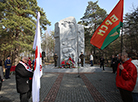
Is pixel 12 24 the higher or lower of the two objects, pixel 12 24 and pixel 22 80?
the higher

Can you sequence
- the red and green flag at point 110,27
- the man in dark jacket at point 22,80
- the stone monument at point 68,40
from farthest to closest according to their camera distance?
the stone monument at point 68,40
the red and green flag at point 110,27
the man in dark jacket at point 22,80

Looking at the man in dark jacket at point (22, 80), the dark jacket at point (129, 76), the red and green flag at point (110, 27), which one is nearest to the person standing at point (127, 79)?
the dark jacket at point (129, 76)

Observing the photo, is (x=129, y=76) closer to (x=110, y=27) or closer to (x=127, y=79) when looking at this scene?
(x=127, y=79)

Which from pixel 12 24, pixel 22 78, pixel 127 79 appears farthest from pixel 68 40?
pixel 127 79

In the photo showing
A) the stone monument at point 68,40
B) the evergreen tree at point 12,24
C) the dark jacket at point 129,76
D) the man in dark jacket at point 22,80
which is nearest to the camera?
the dark jacket at point 129,76

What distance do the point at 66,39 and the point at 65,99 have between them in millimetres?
9306

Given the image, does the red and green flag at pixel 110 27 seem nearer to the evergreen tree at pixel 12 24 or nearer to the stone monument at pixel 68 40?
the stone monument at pixel 68 40

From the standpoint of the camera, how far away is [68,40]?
1276cm

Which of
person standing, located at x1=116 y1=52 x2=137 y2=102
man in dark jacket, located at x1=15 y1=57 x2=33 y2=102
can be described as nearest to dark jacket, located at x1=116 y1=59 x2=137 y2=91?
person standing, located at x1=116 y1=52 x2=137 y2=102

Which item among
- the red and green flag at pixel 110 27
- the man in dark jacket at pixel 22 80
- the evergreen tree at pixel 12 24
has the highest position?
the evergreen tree at pixel 12 24

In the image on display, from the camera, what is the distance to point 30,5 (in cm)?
1436

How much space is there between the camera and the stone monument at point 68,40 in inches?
495

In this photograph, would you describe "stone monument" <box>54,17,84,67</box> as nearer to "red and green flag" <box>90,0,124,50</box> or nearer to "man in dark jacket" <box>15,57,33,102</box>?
"red and green flag" <box>90,0,124,50</box>

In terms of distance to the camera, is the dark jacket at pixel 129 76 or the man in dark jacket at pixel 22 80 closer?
the dark jacket at pixel 129 76
